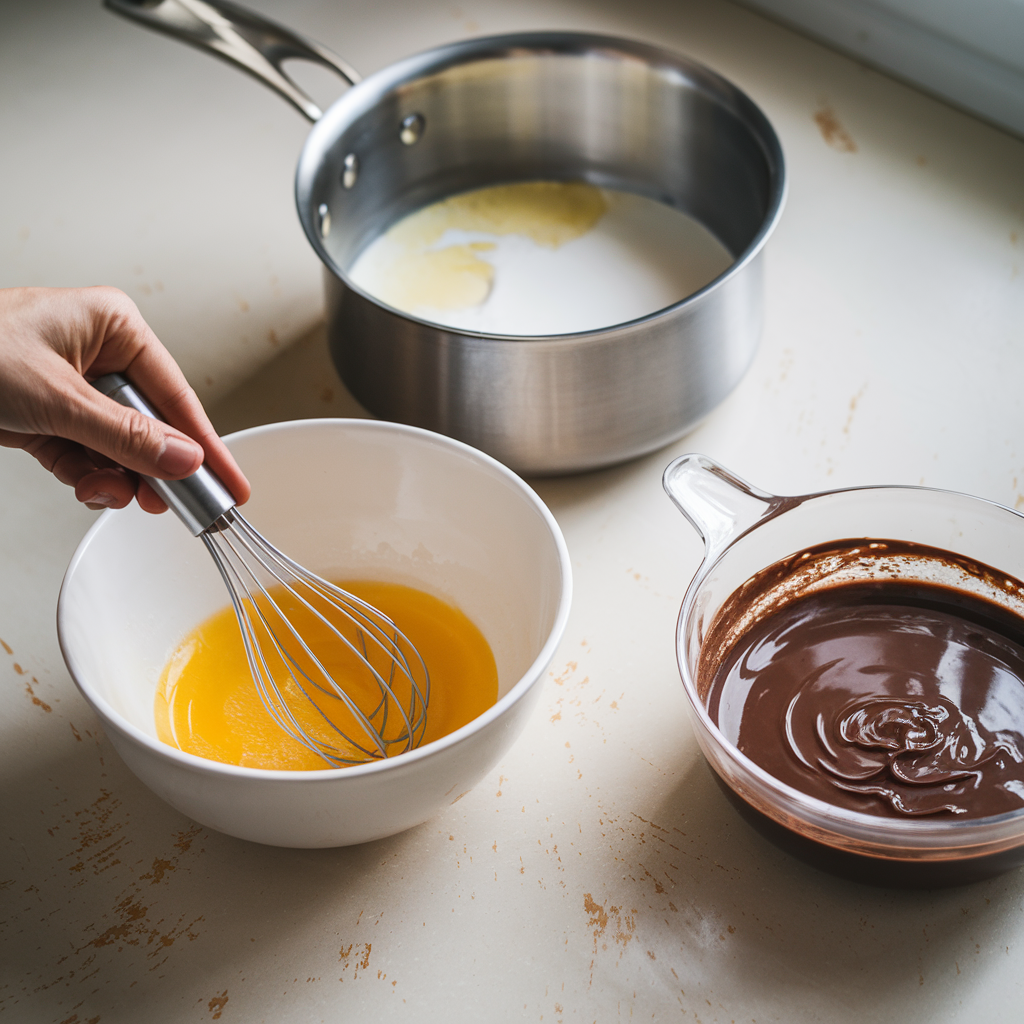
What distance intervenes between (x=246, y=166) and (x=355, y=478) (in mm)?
524

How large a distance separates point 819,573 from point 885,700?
0.32ft

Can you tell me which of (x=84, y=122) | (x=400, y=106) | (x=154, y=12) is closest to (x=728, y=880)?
(x=400, y=106)

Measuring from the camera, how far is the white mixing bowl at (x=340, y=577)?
44cm

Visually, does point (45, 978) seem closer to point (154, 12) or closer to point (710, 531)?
point (710, 531)

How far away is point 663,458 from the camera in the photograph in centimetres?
73

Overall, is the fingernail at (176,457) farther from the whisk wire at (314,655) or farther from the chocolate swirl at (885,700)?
the chocolate swirl at (885,700)

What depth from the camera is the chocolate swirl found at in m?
0.47

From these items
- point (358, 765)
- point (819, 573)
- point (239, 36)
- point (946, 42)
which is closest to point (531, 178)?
point (239, 36)

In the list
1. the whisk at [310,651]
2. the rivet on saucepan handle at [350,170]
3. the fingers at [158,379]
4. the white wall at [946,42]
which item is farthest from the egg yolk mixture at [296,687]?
the white wall at [946,42]

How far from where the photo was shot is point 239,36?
81 centimetres

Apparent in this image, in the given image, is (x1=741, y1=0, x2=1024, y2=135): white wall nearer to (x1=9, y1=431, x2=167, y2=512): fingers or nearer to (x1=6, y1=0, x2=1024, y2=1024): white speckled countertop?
(x1=6, y1=0, x2=1024, y2=1024): white speckled countertop

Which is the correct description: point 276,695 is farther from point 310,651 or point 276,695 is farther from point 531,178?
point 531,178

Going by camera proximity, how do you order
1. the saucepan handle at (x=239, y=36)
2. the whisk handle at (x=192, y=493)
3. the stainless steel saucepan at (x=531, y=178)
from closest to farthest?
the whisk handle at (x=192, y=493) → the stainless steel saucepan at (x=531, y=178) → the saucepan handle at (x=239, y=36)

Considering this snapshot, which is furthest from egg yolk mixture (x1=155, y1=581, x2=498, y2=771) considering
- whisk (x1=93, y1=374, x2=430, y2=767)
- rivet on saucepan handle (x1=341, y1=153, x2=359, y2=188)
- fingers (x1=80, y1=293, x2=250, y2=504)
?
rivet on saucepan handle (x1=341, y1=153, x2=359, y2=188)
